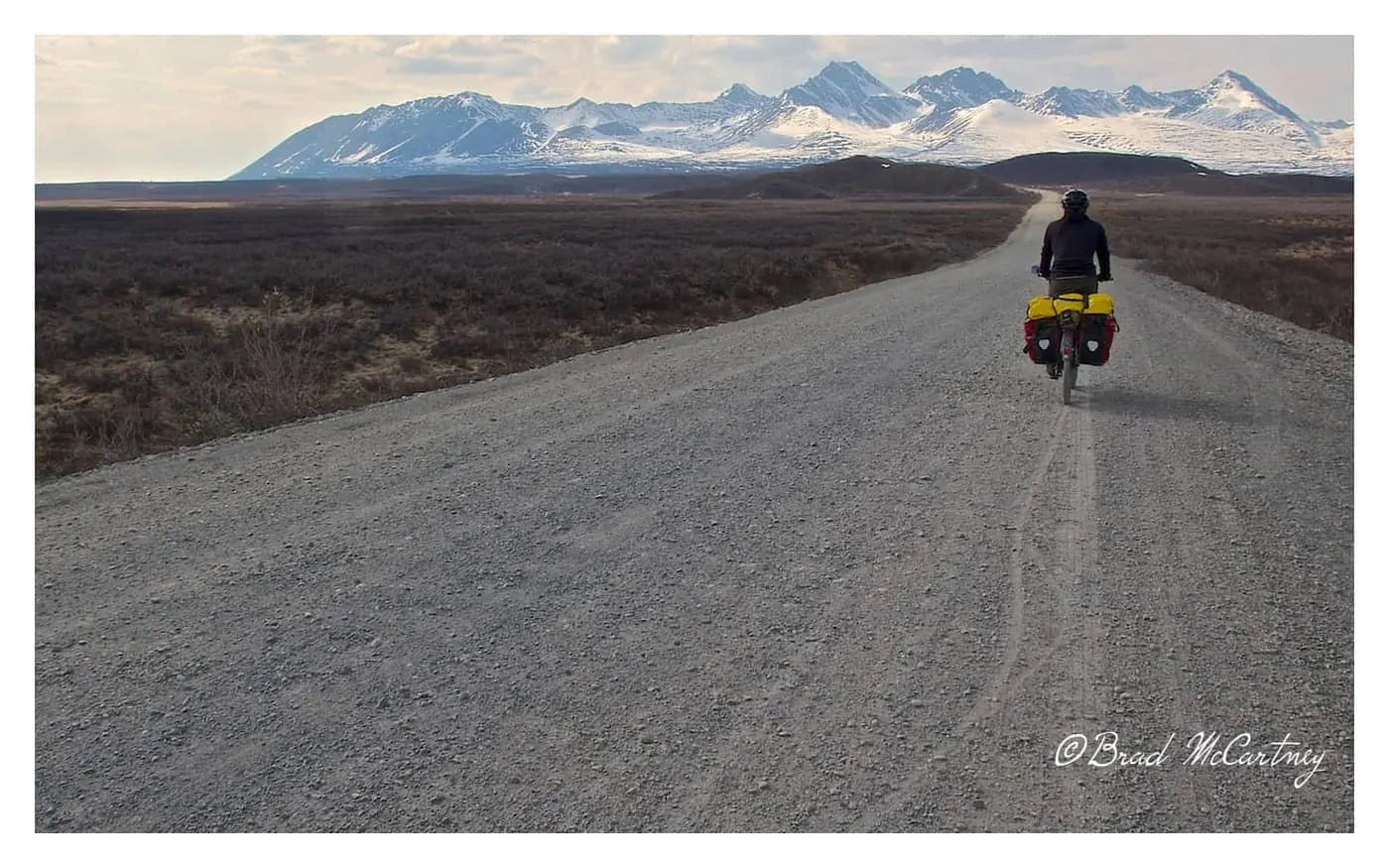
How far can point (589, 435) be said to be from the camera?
21.6 feet

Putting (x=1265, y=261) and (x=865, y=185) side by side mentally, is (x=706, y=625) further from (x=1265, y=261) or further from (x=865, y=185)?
(x=865, y=185)

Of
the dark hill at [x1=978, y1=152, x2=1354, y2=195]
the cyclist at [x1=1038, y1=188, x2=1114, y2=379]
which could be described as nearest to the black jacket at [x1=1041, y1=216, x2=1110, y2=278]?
the cyclist at [x1=1038, y1=188, x2=1114, y2=379]

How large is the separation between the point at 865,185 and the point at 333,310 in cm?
14558

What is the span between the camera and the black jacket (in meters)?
7.24

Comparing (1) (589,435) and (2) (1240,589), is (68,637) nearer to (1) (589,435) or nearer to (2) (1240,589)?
(1) (589,435)

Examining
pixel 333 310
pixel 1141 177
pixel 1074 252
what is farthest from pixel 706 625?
pixel 1141 177

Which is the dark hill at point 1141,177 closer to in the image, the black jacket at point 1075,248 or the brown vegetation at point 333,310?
the brown vegetation at point 333,310

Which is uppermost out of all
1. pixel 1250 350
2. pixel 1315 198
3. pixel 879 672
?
pixel 1315 198

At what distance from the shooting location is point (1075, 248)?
24.0 ft

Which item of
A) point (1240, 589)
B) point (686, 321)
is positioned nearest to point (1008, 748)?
point (1240, 589)

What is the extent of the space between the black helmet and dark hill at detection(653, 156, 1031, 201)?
125049 mm

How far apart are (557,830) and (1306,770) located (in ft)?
7.59
